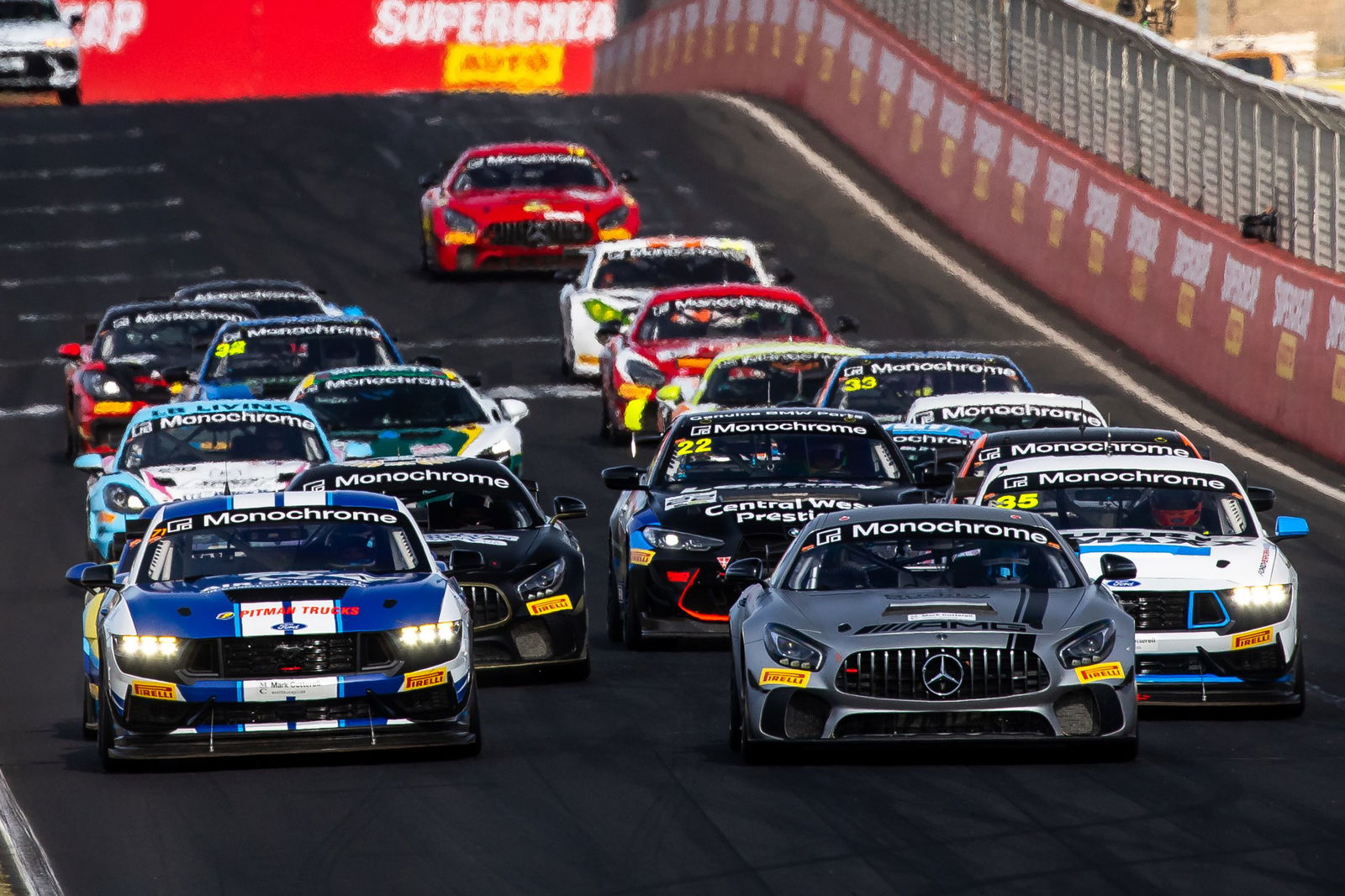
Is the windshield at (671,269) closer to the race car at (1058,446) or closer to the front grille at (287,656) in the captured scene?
the race car at (1058,446)

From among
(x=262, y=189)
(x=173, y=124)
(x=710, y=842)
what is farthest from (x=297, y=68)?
(x=710, y=842)

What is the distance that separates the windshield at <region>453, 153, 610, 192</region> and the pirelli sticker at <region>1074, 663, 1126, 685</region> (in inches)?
872

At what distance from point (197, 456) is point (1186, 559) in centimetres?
842

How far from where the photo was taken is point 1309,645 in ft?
50.3

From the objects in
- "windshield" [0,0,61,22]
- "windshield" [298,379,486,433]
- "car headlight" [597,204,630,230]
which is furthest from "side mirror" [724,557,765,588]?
"windshield" [0,0,61,22]

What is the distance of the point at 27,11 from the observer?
42906 millimetres

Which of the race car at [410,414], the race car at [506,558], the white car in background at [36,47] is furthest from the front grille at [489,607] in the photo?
the white car in background at [36,47]

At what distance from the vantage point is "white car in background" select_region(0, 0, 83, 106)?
1660 inches

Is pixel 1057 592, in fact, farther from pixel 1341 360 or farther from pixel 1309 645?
pixel 1341 360

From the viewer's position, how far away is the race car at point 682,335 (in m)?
24.3

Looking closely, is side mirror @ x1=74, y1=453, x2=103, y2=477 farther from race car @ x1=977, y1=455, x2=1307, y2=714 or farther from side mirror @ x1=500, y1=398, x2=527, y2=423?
race car @ x1=977, y1=455, x2=1307, y2=714

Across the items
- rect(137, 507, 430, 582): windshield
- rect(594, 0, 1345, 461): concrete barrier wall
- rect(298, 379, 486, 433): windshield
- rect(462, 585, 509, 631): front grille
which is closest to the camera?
rect(137, 507, 430, 582): windshield

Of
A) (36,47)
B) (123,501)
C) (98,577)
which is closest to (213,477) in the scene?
(123,501)

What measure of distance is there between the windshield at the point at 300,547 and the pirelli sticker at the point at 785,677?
78.9 inches
